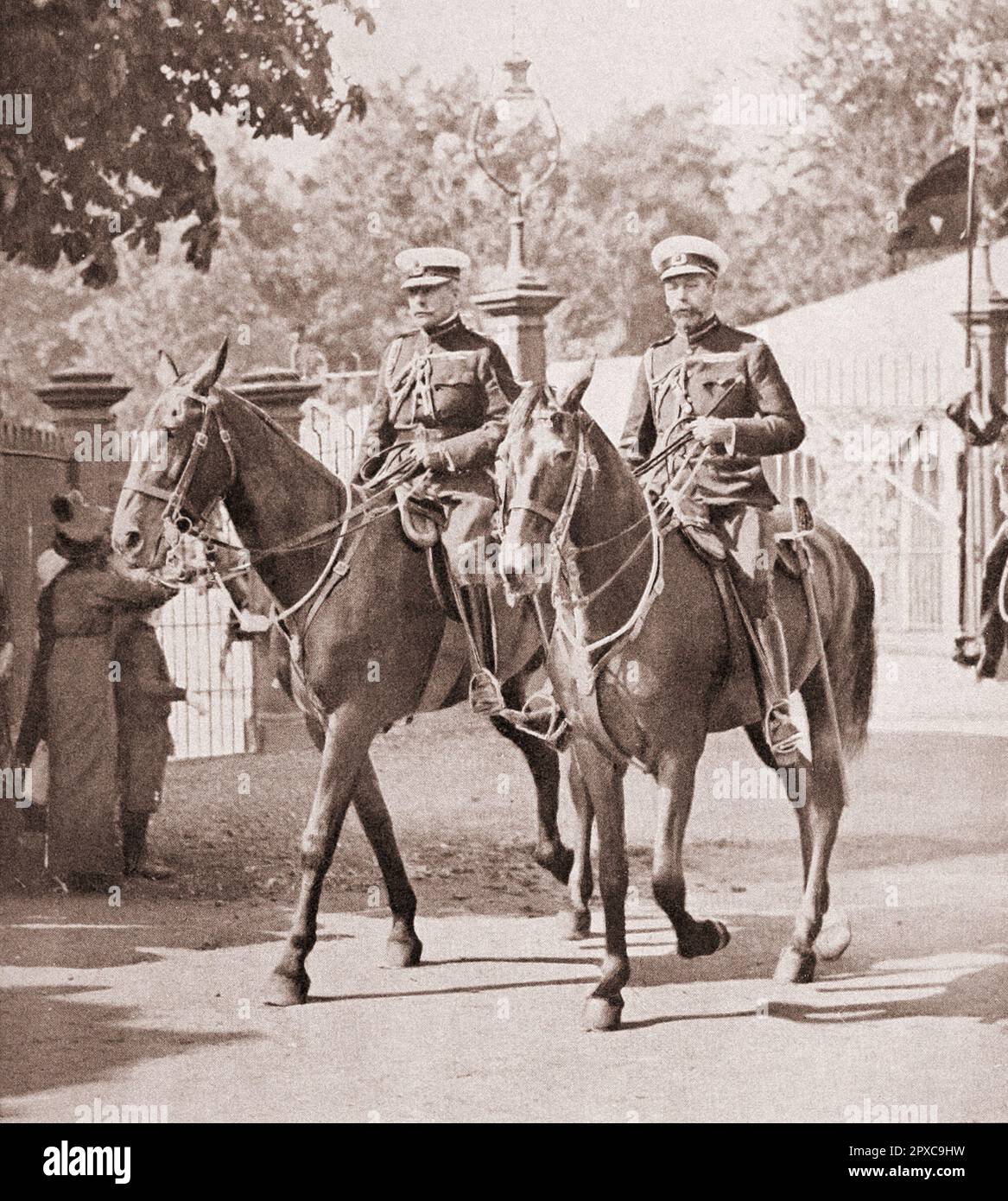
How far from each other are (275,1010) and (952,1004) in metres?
2.78

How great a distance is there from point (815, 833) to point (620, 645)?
1.48 metres

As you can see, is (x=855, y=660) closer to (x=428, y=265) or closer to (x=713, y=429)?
(x=713, y=429)

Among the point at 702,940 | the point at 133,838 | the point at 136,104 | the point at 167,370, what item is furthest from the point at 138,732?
the point at 702,940

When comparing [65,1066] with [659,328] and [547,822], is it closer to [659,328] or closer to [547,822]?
[547,822]

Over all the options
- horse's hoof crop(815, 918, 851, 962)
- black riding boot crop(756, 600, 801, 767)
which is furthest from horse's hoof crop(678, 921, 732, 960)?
black riding boot crop(756, 600, 801, 767)

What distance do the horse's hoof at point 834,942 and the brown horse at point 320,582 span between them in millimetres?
1744

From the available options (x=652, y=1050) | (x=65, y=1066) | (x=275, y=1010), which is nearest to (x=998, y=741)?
(x=652, y=1050)

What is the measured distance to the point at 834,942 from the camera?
877cm

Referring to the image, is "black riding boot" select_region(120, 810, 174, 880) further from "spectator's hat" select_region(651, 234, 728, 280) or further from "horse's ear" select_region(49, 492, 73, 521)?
"spectator's hat" select_region(651, 234, 728, 280)

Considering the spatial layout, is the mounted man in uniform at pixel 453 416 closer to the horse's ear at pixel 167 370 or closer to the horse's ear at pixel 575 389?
the horse's ear at pixel 167 370

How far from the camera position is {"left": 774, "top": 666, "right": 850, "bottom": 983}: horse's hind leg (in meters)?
8.59

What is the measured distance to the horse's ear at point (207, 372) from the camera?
8.09 metres
